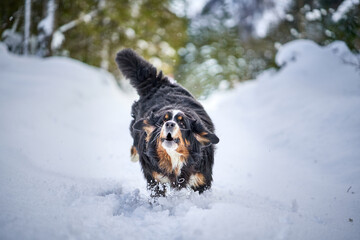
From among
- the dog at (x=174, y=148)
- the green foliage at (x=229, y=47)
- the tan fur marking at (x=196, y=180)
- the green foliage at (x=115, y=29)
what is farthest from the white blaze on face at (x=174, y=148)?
the green foliage at (x=115, y=29)

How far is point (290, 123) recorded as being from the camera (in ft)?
20.9

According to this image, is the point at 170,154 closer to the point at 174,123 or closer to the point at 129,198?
the point at 174,123

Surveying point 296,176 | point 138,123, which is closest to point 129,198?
point 138,123

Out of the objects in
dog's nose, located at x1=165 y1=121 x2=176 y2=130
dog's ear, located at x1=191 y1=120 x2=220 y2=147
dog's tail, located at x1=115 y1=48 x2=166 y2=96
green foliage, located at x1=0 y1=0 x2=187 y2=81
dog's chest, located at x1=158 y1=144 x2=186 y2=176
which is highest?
green foliage, located at x1=0 y1=0 x2=187 y2=81

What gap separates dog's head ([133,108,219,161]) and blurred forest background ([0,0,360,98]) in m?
6.28

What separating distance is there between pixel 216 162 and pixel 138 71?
2.49 metres

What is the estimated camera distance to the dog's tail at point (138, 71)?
14.9 ft

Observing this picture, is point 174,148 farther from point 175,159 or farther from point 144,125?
point 144,125

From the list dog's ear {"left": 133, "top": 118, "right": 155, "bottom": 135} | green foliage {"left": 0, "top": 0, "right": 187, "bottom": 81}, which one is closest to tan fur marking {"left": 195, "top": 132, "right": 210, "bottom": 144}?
dog's ear {"left": 133, "top": 118, "right": 155, "bottom": 135}

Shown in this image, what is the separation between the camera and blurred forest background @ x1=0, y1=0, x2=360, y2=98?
420 inches

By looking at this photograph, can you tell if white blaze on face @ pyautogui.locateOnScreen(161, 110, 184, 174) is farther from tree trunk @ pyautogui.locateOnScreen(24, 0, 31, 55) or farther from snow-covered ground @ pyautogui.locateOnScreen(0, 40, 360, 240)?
tree trunk @ pyautogui.locateOnScreen(24, 0, 31, 55)

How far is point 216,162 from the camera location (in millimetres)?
5359

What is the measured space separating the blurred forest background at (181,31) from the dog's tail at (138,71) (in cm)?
485

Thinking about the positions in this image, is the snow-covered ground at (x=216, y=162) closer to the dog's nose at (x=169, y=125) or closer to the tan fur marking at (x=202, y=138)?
the tan fur marking at (x=202, y=138)
